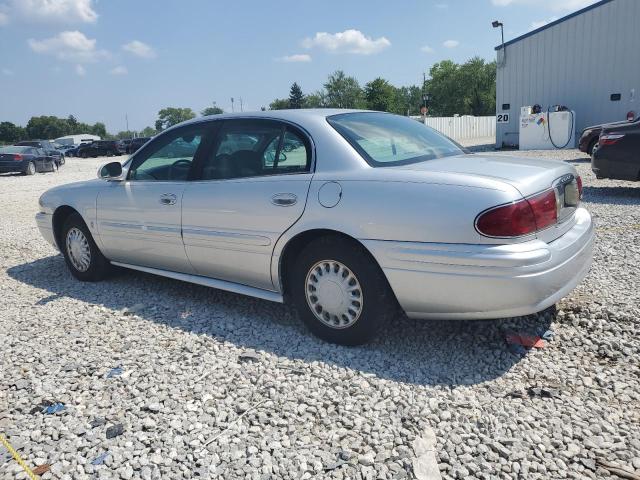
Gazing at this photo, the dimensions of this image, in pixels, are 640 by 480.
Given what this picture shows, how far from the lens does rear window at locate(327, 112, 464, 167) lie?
3.37 m

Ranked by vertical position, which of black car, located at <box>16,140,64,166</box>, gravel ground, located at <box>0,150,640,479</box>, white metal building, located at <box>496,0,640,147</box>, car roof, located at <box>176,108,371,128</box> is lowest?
gravel ground, located at <box>0,150,640,479</box>

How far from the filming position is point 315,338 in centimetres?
356

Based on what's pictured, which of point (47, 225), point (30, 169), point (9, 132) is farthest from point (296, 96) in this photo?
point (47, 225)

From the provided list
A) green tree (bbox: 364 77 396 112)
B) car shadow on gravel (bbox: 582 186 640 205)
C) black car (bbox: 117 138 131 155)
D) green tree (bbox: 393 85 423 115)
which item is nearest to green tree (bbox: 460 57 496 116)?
green tree (bbox: 364 77 396 112)

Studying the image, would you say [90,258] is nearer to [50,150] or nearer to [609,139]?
[609,139]

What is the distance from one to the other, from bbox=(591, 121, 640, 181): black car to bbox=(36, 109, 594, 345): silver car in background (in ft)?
18.4

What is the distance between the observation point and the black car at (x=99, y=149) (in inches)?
1668

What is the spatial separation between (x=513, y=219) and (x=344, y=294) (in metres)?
1.12

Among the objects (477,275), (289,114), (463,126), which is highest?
(463,126)

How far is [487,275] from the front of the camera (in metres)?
2.75

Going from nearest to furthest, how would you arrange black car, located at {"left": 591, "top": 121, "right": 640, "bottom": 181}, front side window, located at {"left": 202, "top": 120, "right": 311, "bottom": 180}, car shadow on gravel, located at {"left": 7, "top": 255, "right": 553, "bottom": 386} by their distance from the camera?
car shadow on gravel, located at {"left": 7, "top": 255, "right": 553, "bottom": 386}, front side window, located at {"left": 202, "top": 120, "right": 311, "bottom": 180}, black car, located at {"left": 591, "top": 121, "right": 640, "bottom": 181}

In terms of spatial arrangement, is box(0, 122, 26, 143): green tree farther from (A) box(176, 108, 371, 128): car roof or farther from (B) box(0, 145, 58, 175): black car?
(A) box(176, 108, 371, 128): car roof

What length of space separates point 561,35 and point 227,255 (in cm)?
2099

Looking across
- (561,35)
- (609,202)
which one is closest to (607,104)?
(561,35)
